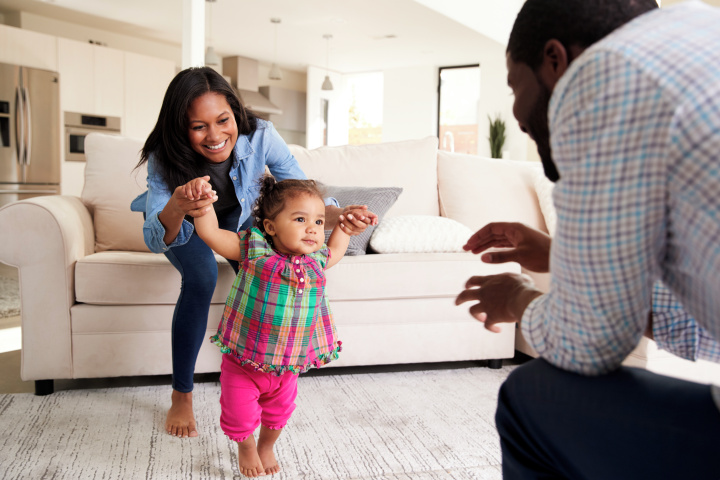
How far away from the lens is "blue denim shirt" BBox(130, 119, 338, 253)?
5.54 feet

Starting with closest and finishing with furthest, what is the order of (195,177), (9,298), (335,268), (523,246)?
1. (523,246)
2. (195,177)
3. (335,268)
4. (9,298)

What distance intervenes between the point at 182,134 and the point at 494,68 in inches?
299

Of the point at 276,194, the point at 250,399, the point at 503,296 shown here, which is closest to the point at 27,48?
the point at 276,194

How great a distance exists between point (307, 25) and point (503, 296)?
22.2 feet

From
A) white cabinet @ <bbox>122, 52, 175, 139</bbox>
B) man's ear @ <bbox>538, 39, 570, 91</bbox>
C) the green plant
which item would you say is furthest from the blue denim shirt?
the green plant

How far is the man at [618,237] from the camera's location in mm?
576

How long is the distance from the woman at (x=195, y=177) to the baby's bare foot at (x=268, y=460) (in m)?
0.30

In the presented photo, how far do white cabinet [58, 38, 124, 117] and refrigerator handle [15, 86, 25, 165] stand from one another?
0.56 metres

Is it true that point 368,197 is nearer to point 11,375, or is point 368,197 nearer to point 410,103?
point 11,375

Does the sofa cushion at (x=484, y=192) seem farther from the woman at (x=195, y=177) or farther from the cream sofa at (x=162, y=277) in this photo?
the woman at (x=195, y=177)

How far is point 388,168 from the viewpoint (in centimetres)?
288

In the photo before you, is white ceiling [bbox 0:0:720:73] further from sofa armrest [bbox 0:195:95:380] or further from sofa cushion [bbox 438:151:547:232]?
sofa armrest [bbox 0:195:95:380]

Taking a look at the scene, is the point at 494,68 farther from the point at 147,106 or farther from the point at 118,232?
the point at 118,232

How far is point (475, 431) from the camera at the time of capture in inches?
70.9
